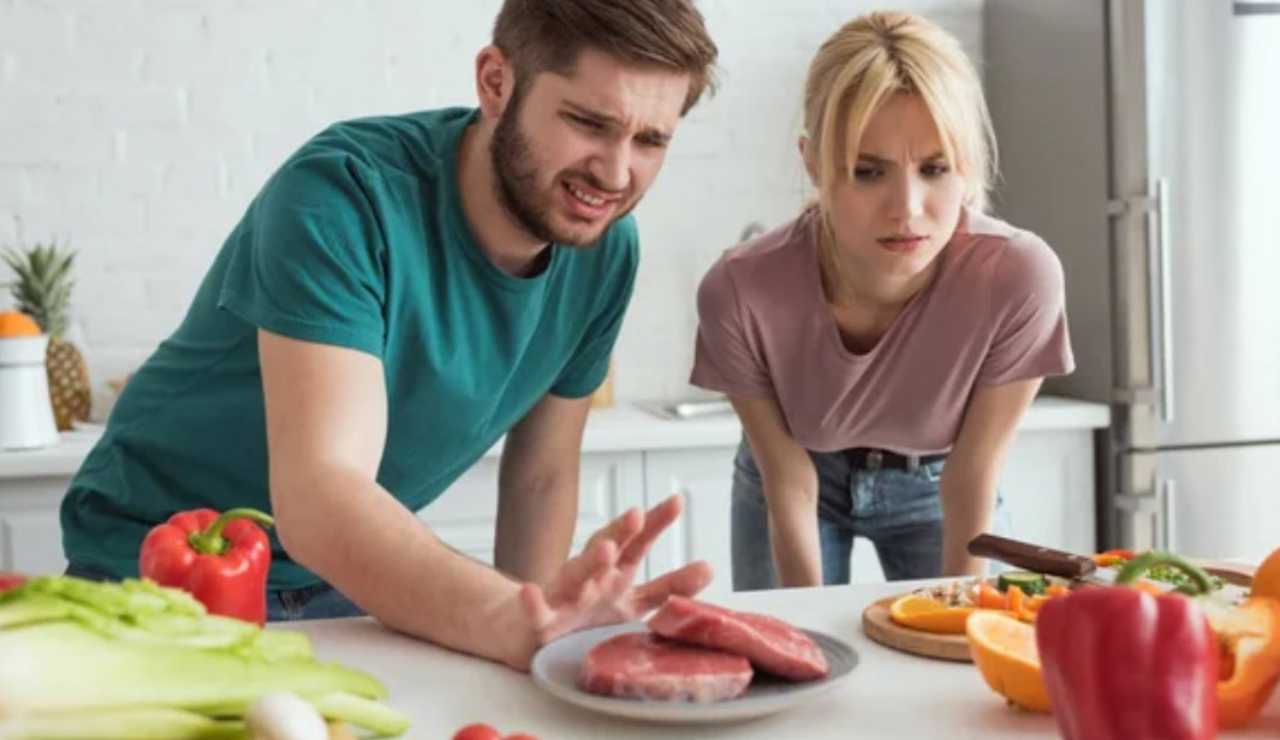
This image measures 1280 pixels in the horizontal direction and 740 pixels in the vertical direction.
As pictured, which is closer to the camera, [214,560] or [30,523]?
[214,560]

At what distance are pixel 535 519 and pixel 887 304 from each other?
0.55m

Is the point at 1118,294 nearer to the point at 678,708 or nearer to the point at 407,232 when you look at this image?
the point at 407,232

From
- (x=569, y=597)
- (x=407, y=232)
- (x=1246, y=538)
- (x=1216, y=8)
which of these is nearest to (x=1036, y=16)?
(x=1216, y=8)

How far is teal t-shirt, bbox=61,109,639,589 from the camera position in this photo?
1.52m

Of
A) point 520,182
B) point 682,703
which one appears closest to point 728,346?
point 520,182

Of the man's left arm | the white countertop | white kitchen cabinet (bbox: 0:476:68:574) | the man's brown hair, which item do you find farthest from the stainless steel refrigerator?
white kitchen cabinet (bbox: 0:476:68:574)

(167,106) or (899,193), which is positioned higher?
(167,106)

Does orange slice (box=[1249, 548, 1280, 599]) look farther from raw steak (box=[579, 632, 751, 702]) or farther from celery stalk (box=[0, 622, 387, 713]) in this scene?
celery stalk (box=[0, 622, 387, 713])

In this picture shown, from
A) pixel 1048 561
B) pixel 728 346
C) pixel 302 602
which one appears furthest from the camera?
pixel 728 346

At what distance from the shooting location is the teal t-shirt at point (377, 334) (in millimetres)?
1522

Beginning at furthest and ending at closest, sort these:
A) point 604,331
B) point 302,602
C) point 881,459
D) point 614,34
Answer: point 881,459 < point 604,331 < point 302,602 < point 614,34

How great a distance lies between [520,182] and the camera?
62.9 inches

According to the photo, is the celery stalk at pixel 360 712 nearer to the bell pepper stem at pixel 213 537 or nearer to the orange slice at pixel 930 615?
the bell pepper stem at pixel 213 537

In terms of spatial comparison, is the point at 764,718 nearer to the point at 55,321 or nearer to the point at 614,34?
the point at 614,34
